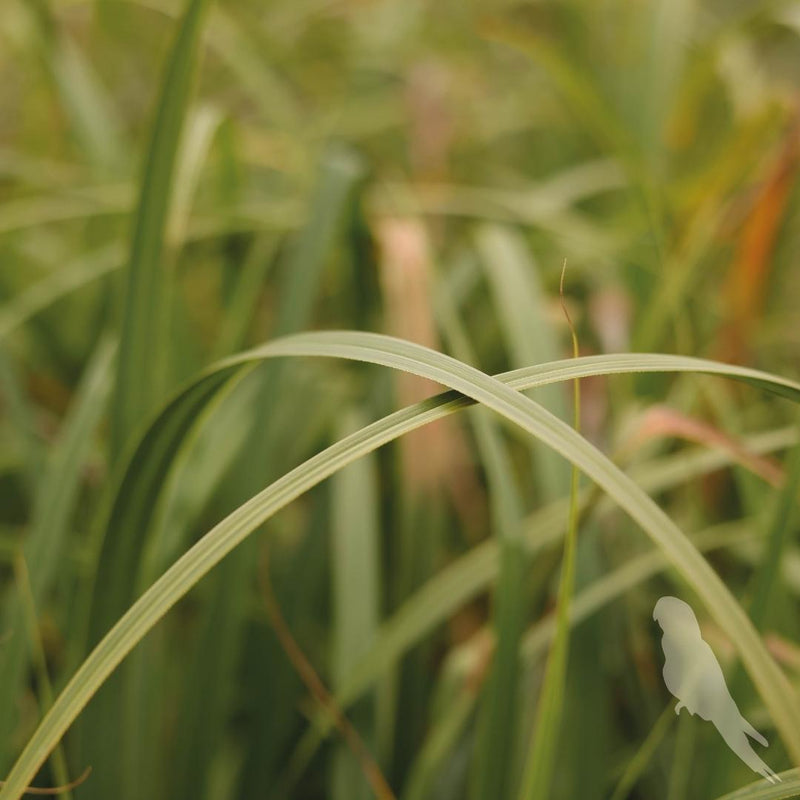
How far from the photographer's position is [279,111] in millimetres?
907

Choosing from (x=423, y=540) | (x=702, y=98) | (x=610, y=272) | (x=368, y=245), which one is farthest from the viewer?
(x=702, y=98)

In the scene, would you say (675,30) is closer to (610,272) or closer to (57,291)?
(610,272)

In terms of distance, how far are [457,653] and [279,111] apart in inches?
24.5

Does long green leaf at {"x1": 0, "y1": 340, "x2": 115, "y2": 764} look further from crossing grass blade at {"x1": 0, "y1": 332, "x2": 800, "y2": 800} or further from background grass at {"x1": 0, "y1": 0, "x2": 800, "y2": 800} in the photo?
crossing grass blade at {"x1": 0, "y1": 332, "x2": 800, "y2": 800}

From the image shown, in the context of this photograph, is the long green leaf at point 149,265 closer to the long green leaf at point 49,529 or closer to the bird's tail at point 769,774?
the long green leaf at point 49,529

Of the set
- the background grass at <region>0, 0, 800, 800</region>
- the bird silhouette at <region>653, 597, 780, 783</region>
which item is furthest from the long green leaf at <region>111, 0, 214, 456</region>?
the bird silhouette at <region>653, 597, 780, 783</region>

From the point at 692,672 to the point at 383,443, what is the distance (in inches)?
6.0

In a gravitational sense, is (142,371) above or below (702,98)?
below

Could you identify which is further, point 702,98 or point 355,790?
point 702,98

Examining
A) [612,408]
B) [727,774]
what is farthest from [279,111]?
Result: [727,774]

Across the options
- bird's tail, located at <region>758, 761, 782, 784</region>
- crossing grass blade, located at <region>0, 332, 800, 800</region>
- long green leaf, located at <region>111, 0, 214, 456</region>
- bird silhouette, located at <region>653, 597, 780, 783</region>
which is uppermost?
long green leaf, located at <region>111, 0, 214, 456</region>

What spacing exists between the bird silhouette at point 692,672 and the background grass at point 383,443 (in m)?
0.02

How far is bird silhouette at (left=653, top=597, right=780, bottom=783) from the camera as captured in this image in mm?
312

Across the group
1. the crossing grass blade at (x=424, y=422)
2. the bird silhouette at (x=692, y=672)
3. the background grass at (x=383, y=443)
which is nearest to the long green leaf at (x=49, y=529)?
the background grass at (x=383, y=443)
